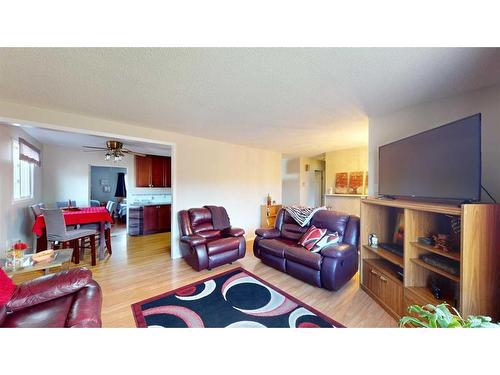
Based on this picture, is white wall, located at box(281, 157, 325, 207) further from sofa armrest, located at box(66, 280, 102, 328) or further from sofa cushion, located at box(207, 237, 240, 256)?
sofa armrest, located at box(66, 280, 102, 328)

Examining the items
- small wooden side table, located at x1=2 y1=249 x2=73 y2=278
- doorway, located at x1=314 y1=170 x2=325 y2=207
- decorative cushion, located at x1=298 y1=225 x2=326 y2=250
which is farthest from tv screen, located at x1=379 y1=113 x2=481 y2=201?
doorway, located at x1=314 y1=170 x2=325 y2=207

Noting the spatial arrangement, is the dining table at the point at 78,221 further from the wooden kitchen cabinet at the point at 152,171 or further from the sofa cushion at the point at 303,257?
the sofa cushion at the point at 303,257

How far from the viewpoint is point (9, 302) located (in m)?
1.13

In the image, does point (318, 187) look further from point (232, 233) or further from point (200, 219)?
point (200, 219)

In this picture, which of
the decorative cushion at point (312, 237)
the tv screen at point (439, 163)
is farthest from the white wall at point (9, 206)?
the tv screen at point (439, 163)

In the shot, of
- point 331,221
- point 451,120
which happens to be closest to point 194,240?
point 331,221

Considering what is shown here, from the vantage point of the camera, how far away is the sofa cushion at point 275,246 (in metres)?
2.62

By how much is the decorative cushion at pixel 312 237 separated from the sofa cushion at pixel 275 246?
0.14 m

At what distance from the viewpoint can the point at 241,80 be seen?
160cm

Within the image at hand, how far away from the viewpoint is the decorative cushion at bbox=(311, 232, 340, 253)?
7.96ft
